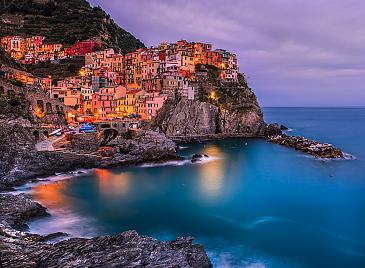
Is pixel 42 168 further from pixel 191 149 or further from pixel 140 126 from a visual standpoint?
pixel 191 149

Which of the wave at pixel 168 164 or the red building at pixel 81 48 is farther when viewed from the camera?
the red building at pixel 81 48

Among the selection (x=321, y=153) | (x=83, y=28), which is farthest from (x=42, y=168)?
(x=83, y=28)

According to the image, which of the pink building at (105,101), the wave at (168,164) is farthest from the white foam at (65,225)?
the pink building at (105,101)

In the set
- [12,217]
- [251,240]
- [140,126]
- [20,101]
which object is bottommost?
[251,240]

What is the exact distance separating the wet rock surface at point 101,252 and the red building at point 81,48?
62.4 metres

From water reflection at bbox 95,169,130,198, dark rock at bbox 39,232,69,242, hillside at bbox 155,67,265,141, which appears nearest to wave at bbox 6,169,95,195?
water reflection at bbox 95,169,130,198

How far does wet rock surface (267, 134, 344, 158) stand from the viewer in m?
44.1

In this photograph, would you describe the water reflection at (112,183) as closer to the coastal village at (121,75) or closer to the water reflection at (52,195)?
the water reflection at (52,195)

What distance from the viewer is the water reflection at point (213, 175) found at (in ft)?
97.2

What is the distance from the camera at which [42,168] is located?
31.7 metres

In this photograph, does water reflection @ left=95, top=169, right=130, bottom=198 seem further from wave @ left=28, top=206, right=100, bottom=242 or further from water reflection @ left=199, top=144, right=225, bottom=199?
water reflection @ left=199, top=144, right=225, bottom=199

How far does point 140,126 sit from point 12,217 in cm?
3152

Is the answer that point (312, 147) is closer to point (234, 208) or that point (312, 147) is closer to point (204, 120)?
point (204, 120)

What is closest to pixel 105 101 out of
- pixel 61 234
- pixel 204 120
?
pixel 204 120
